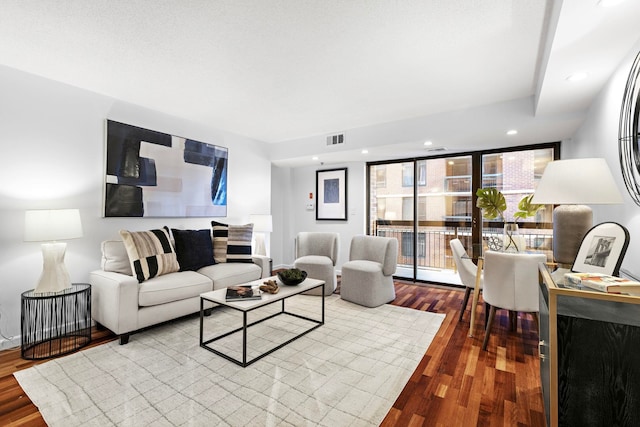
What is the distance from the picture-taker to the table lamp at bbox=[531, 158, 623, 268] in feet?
5.50

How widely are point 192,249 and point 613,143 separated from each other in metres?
3.99

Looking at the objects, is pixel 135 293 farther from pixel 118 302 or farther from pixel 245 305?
pixel 245 305

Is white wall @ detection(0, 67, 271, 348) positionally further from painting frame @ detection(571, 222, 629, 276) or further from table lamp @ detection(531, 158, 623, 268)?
painting frame @ detection(571, 222, 629, 276)

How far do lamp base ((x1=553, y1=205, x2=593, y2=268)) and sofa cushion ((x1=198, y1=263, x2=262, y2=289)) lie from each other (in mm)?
3049

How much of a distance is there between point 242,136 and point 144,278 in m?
2.76

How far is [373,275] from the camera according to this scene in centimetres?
357

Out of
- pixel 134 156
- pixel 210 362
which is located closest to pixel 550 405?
pixel 210 362

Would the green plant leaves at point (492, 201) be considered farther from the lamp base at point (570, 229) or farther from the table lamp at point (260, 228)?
the table lamp at point (260, 228)

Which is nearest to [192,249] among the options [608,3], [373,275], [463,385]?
[373,275]

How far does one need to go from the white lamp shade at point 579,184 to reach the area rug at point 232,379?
5.14ft

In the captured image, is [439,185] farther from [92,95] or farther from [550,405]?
[92,95]

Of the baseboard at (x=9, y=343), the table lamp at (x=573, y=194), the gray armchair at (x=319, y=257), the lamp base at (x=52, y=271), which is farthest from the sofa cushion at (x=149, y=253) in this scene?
the table lamp at (x=573, y=194)

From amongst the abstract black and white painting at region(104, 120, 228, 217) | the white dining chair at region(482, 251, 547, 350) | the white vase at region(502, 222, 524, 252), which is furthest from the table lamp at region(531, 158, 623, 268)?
the abstract black and white painting at region(104, 120, 228, 217)

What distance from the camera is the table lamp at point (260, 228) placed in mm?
4543
